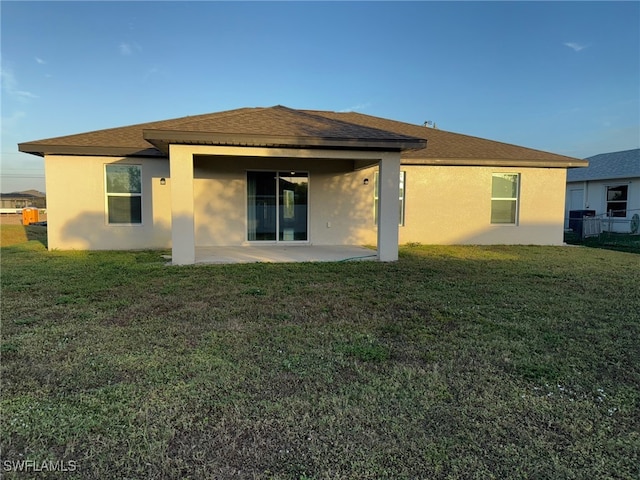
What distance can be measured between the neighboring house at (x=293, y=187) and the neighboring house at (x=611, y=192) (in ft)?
28.5

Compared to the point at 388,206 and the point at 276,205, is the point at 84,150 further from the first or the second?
the point at 388,206

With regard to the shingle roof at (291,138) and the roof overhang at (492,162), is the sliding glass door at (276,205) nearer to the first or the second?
the shingle roof at (291,138)

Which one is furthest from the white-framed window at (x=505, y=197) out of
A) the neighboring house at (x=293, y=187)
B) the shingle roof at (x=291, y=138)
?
the shingle roof at (x=291, y=138)

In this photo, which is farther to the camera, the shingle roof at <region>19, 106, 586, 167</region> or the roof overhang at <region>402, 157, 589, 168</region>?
the roof overhang at <region>402, 157, 589, 168</region>

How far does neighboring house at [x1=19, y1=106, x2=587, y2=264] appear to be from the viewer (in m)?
8.72

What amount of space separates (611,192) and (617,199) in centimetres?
50

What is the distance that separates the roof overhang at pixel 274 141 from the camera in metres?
7.98

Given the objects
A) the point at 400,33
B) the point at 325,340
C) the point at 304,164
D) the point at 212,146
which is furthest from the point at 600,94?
the point at 325,340

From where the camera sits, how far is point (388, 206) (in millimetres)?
9203

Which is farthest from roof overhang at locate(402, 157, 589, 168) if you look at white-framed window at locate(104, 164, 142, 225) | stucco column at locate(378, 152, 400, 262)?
white-framed window at locate(104, 164, 142, 225)

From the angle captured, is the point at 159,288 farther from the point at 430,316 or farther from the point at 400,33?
the point at 400,33

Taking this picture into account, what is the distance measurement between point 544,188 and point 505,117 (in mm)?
8746

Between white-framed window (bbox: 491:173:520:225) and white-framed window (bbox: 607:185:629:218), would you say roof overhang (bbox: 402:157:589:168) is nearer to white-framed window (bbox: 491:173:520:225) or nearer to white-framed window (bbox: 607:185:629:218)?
white-framed window (bbox: 491:173:520:225)

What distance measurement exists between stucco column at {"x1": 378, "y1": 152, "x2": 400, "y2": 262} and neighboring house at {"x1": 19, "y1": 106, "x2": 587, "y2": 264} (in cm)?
3
